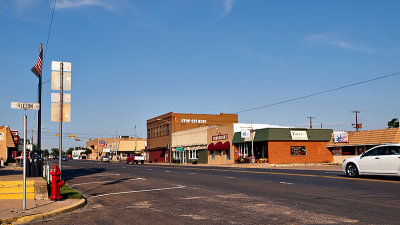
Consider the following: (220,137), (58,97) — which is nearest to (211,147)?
(220,137)

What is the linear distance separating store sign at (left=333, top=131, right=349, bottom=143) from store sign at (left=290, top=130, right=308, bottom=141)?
151 inches

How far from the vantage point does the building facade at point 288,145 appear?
49125mm

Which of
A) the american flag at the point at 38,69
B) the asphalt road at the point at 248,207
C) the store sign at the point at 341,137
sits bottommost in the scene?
the asphalt road at the point at 248,207

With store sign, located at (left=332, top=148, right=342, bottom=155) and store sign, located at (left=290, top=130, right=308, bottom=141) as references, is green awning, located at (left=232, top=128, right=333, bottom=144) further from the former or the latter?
store sign, located at (left=332, top=148, right=342, bottom=155)

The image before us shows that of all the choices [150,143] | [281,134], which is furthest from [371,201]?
[150,143]

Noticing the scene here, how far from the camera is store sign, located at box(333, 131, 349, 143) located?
46.7 meters

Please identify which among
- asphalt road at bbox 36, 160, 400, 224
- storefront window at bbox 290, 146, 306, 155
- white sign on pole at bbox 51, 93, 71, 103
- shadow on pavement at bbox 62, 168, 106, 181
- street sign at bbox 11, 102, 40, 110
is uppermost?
white sign on pole at bbox 51, 93, 71, 103

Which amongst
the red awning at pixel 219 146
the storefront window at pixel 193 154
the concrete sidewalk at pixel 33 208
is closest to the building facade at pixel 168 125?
the storefront window at pixel 193 154

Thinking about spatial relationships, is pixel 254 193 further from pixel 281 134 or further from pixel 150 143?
pixel 150 143

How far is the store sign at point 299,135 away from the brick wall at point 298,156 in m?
0.55

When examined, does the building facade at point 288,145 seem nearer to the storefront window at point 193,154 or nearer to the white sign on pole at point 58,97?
the storefront window at point 193,154

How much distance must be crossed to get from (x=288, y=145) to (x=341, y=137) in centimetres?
643

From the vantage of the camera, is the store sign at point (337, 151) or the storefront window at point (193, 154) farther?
the storefront window at point (193, 154)

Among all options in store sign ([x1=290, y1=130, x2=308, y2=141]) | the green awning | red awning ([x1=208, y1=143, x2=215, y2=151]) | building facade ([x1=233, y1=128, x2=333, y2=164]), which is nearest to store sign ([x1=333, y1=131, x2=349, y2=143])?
the green awning
